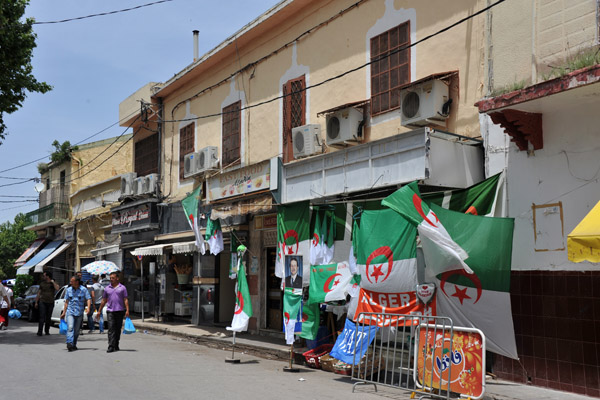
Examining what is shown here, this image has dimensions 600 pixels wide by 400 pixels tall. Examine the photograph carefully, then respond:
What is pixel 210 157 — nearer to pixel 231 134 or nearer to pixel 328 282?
pixel 231 134

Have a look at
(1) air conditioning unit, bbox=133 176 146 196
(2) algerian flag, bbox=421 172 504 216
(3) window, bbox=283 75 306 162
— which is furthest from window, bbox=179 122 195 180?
(2) algerian flag, bbox=421 172 504 216

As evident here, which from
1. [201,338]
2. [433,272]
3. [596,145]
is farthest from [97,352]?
[596,145]

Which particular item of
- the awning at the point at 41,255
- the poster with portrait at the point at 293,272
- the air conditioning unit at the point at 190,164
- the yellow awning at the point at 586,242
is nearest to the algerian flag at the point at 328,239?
the poster with portrait at the point at 293,272

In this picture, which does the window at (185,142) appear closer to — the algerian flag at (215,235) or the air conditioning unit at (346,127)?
the algerian flag at (215,235)

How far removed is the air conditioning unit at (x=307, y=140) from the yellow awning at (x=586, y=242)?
24.0ft

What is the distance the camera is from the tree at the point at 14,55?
655 inches

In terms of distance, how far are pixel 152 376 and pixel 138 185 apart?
14.3m

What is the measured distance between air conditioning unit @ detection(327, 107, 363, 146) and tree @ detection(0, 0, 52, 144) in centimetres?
986

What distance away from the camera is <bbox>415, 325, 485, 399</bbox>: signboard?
23.6ft

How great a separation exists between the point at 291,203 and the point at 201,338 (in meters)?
5.40

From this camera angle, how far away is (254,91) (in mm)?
16828

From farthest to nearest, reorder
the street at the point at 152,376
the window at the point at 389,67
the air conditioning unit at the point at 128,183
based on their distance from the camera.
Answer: the air conditioning unit at the point at 128,183 < the window at the point at 389,67 < the street at the point at 152,376

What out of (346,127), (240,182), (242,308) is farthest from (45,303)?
(346,127)

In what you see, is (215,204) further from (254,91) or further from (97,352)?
(97,352)
